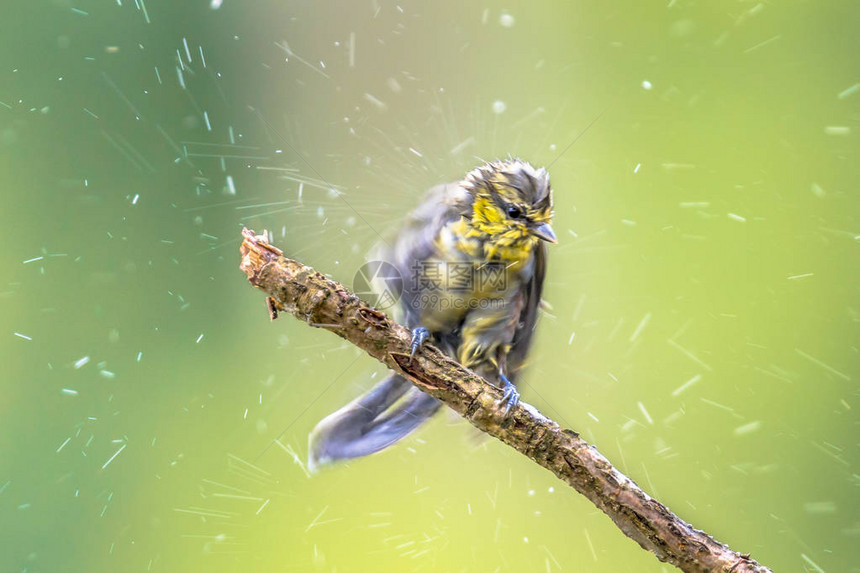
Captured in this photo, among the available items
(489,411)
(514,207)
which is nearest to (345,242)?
(514,207)

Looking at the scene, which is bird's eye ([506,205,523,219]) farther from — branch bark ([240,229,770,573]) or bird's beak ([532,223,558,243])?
branch bark ([240,229,770,573])

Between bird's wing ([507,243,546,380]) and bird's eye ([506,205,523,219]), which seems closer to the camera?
bird's eye ([506,205,523,219])

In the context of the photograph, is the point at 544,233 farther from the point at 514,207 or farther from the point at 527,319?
the point at 527,319

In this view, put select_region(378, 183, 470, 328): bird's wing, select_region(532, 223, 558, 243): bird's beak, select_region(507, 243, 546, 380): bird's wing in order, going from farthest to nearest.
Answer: select_region(507, 243, 546, 380): bird's wing → select_region(378, 183, 470, 328): bird's wing → select_region(532, 223, 558, 243): bird's beak

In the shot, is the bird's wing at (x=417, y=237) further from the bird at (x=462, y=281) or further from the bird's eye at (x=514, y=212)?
the bird's eye at (x=514, y=212)

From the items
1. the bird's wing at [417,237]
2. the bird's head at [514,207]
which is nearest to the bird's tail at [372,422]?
the bird's wing at [417,237]

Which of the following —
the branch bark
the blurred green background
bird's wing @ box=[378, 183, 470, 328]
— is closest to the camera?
the branch bark

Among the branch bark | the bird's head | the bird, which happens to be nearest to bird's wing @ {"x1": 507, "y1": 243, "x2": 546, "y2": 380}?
the bird

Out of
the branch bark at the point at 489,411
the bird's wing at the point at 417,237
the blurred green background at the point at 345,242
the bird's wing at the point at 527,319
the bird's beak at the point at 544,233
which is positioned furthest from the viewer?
the blurred green background at the point at 345,242
